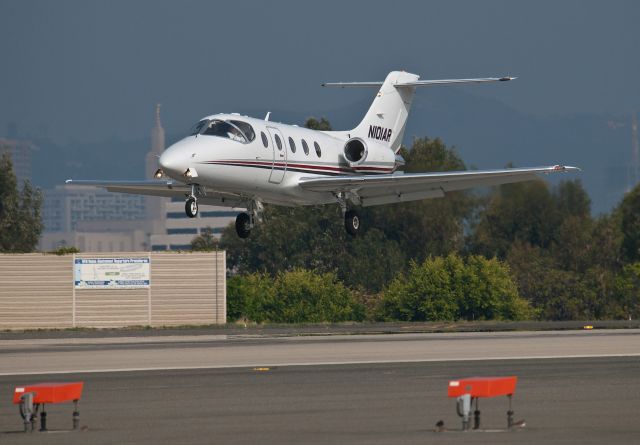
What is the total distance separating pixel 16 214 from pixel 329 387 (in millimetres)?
58549

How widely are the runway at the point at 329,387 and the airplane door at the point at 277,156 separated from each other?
439cm

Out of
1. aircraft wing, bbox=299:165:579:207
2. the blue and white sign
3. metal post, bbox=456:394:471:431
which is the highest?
aircraft wing, bbox=299:165:579:207

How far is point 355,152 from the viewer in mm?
→ 37500

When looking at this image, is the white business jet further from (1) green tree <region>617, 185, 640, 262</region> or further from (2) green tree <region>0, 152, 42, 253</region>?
(2) green tree <region>0, 152, 42, 253</region>

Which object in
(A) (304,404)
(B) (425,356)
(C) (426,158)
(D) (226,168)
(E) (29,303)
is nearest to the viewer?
(A) (304,404)

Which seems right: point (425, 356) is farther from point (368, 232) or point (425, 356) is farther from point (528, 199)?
point (368, 232)

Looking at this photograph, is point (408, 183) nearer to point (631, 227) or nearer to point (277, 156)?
point (277, 156)

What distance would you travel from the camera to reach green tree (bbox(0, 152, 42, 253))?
76.2m

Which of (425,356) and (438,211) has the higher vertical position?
(438,211)

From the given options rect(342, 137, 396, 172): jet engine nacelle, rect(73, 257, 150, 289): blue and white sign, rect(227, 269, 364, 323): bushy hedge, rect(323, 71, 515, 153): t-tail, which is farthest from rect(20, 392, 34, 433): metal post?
rect(227, 269, 364, 323): bushy hedge

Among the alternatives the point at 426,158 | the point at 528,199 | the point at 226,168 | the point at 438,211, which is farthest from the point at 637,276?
the point at 226,168

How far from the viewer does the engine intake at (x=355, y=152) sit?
3740 cm

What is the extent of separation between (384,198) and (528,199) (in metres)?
28.0

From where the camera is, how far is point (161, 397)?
70.1 feet
